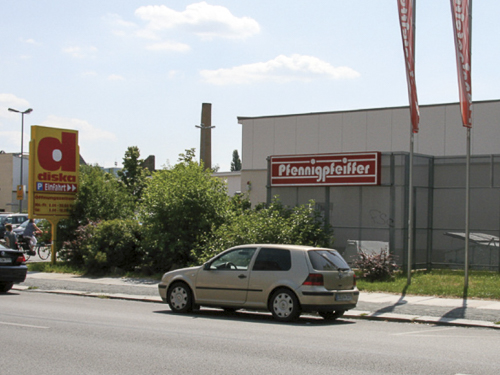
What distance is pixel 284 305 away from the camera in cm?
1214

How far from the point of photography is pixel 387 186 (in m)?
21.2

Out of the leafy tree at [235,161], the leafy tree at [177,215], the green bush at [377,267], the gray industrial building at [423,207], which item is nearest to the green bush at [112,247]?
the leafy tree at [177,215]

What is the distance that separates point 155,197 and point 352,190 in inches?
259

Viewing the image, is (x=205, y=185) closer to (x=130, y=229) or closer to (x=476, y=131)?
(x=130, y=229)

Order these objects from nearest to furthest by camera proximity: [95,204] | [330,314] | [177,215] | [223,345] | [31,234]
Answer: [223,345], [330,314], [177,215], [95,204], [31,234]

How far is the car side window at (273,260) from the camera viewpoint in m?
12.3

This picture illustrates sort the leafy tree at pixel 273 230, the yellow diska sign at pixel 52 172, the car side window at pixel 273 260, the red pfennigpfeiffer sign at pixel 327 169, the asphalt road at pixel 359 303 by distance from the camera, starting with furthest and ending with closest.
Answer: the yellow diska sign at pixel 52 172
the red pfennigpfeiffer sign at pixel 327 169
the leafy tree at pixel 273 230
the asphalt road at pixel 359 303
the car side window at pixel 273 260

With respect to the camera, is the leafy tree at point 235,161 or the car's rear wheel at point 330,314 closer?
the car's rear wheel at point 330,314

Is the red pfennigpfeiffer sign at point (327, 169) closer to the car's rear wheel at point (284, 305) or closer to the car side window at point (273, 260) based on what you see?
the car side window at point (273, 260)

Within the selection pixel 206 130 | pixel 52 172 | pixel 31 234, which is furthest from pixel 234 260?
pixel 206 130

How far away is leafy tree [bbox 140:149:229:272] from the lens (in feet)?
68.9

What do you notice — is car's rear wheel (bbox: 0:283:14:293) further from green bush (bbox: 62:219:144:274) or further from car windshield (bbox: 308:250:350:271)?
car windshield (bbox: 308:250:350:271)

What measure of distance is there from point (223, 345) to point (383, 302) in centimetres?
681

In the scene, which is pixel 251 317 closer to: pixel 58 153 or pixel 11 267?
pixel 11 267
